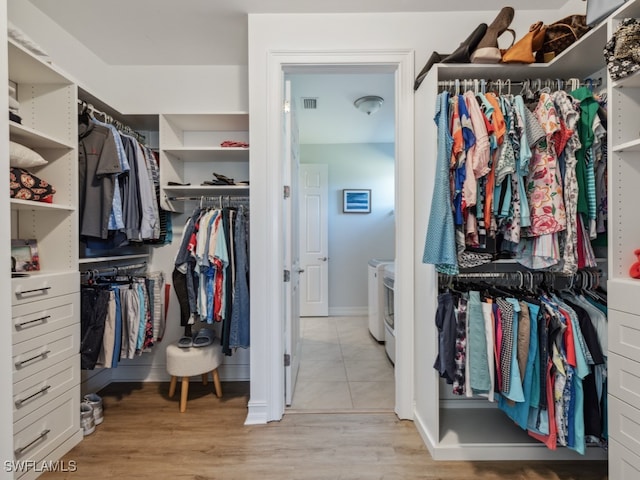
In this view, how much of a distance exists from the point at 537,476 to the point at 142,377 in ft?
8.67

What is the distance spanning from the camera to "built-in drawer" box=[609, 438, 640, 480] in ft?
3.50

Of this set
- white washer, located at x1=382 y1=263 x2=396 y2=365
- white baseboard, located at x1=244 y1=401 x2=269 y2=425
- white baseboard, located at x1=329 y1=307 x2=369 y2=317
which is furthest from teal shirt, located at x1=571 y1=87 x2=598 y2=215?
white baseboard, located at x1=329 y1=307 x2=369 y2=317

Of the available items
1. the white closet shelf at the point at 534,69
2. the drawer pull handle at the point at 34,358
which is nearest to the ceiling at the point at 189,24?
the white closet shelf at the point at 534,69

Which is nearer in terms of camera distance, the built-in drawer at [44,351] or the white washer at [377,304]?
the built-in drawer at [44,351]

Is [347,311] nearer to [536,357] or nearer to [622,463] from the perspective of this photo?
[536,357]

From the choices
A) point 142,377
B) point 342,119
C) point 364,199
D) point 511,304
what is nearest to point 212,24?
point 342,119

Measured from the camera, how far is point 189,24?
196 cm

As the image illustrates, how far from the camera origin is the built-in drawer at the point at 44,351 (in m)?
1.37

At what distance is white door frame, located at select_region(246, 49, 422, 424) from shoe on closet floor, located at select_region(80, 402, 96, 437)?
0.91m

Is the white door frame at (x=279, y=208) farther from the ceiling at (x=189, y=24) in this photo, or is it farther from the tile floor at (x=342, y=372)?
the tile floor at (x=342, y=372)

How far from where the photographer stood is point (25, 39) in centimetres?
139

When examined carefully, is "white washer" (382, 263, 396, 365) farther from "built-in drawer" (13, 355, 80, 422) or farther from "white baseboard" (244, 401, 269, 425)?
"built-in drawer" (13, 355, 80, 422)

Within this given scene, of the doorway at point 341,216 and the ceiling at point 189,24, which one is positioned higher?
the ceiling at point 189,24

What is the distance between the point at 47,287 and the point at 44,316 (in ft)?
0.46
